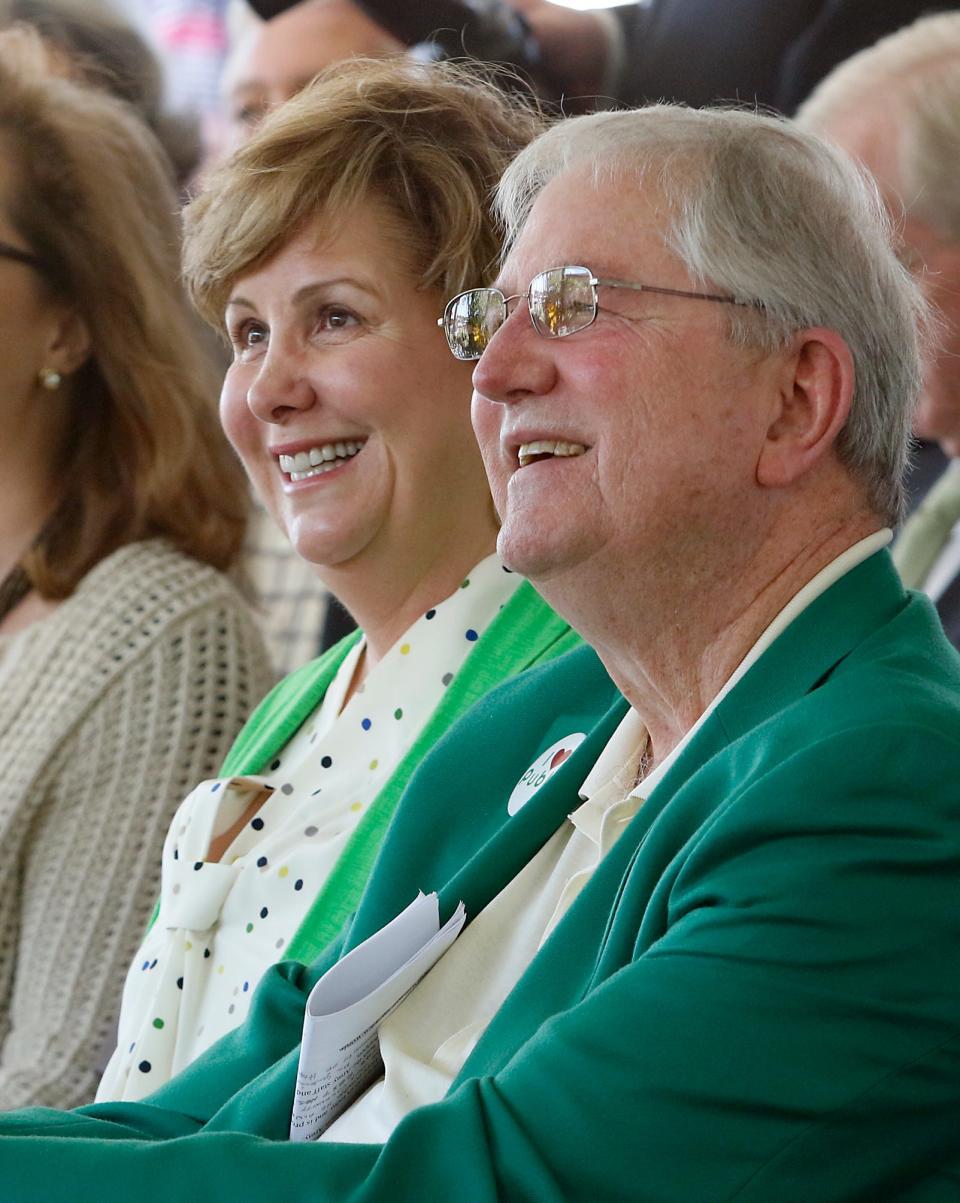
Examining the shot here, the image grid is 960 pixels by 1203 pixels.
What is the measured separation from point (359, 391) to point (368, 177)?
0.27 m

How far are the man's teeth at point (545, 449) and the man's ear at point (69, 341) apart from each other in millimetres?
1631

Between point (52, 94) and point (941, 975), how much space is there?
240 centimetres

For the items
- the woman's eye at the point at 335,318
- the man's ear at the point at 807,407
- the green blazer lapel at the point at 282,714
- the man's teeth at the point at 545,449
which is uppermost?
the man's ear at the point at 807,407

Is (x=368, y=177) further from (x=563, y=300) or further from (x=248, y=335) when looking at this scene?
(x=563, y=300)

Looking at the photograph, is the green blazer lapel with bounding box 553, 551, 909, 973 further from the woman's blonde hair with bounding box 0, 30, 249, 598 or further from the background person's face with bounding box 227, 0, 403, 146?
the background person's face with bounding box 227, 0, 403, 146

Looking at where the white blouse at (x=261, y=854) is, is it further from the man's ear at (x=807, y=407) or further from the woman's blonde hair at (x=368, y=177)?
the man's ear at (x=807, y=407)

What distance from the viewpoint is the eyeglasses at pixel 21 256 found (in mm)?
2803

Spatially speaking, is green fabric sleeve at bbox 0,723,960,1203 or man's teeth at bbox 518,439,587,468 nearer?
green fabric sleeve at bbox 0,723,960,1203

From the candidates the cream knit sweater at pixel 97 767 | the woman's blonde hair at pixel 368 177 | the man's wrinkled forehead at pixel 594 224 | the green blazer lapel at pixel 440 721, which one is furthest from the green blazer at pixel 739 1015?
the cream knit sweater at pixel 97 767

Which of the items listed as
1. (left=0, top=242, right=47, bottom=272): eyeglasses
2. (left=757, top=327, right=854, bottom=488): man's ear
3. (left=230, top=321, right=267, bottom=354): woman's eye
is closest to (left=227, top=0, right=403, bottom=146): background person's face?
(left=0, top=242, right=47, bottom=272): eyeglasses

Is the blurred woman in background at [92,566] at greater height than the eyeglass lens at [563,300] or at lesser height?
lesser

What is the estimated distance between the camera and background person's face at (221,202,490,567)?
6.55 feet

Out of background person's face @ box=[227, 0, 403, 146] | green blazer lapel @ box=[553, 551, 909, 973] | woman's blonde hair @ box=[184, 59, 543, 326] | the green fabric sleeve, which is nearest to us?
the green fabric sleeve

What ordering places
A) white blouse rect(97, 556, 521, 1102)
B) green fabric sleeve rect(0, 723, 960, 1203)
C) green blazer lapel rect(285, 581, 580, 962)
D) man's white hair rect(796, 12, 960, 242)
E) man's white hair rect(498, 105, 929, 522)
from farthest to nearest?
man's white hair rect(796, 12, 960, 242)
white blouse rect(97, 556, 521, 1102)
green blazer lapel rect(285, 581, 580, 962)
man's white hair rect(498, 105, 929, 522)
green fabric sleeve rect(0, 723, 960, 1203)
